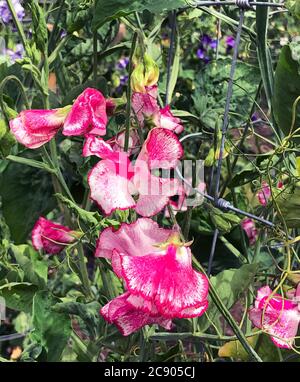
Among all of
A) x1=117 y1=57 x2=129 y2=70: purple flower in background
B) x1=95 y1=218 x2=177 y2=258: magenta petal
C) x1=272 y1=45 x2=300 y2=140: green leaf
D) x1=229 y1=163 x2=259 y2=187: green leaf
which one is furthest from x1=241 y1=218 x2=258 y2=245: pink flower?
x1=117 y1=57 x2=129 y2=70: purple flower in background

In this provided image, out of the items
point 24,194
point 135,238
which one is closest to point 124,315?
point 135,238

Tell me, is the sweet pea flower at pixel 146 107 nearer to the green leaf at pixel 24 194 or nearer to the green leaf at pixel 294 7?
the green leaf at pixel 294 7

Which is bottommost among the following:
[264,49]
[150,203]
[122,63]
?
[122,63]

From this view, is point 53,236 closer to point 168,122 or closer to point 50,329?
point 50,329

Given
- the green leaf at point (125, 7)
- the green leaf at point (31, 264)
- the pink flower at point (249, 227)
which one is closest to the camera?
the green leaf at point (125, 7)

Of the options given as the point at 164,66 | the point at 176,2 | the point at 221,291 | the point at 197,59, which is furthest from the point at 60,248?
the point at 197,59

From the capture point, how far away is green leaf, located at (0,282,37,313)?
88 cm

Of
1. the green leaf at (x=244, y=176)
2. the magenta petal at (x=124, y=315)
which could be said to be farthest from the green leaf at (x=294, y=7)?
the magenta petal at (x=124, y=315)

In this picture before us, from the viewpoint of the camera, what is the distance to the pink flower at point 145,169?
61 centimetres

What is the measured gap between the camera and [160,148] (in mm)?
625

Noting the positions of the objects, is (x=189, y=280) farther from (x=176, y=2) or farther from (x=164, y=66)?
(x=164, y=66)

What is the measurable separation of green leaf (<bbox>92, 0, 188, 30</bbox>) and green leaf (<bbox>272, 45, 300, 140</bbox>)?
5.0 inches

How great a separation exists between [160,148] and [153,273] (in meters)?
0.12

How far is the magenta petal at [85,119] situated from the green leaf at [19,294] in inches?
12.3
